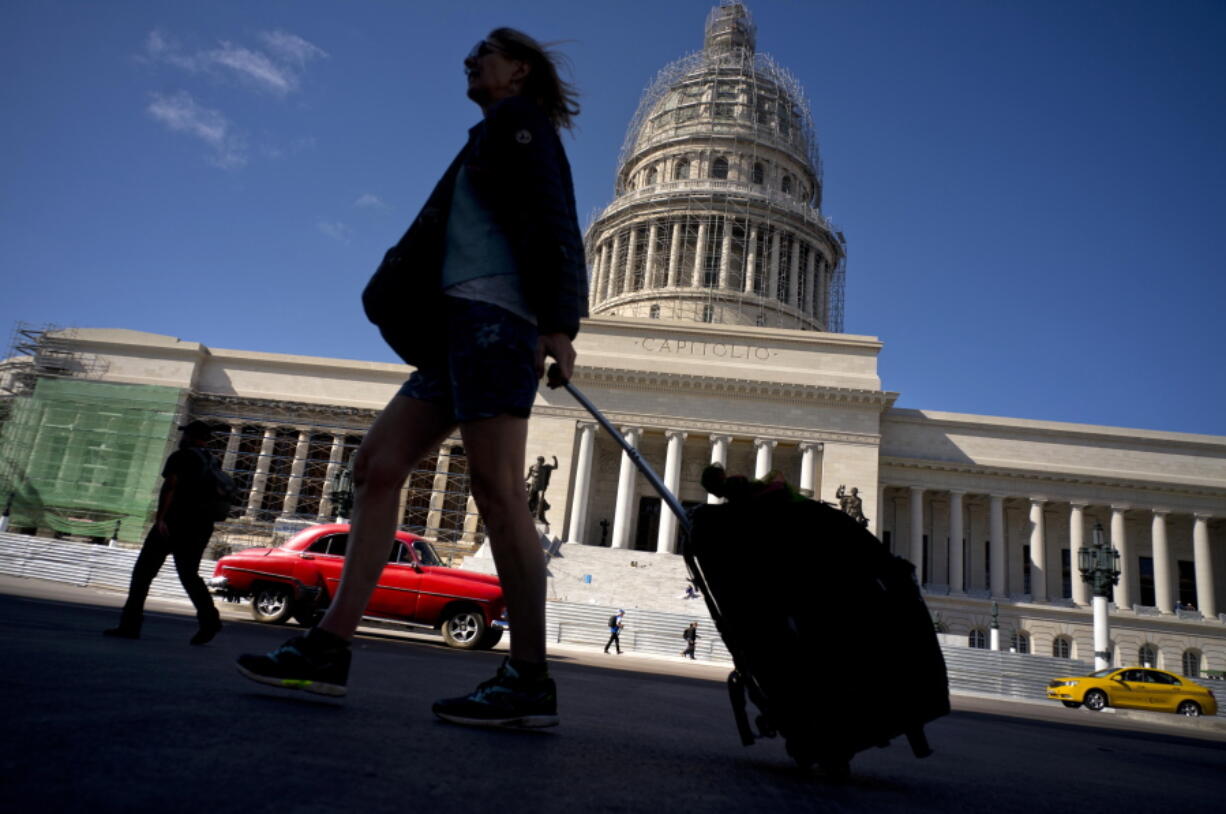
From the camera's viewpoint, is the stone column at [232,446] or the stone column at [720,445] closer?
the stone column at [720,445]

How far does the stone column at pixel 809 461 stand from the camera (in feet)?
126

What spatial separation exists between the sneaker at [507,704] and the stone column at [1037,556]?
42.8m

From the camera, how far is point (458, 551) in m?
39.8

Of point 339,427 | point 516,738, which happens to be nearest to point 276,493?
point 339,427

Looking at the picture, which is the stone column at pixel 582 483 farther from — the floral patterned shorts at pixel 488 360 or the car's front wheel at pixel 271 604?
the floral patterned shorts at pixel 488 360

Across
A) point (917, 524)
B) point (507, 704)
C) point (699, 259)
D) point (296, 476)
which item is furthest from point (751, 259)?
point (507, 704)

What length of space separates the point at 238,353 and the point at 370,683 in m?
46.7

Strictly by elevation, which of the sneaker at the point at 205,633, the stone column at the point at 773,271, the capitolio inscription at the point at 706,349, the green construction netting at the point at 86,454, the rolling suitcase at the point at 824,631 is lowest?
the sneaker at the point at 205,633

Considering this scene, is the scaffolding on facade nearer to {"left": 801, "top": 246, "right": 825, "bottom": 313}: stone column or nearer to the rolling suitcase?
{"left": 801, "top": 246, "right": 825, "bottom": 313}: stone column

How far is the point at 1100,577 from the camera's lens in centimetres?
2269

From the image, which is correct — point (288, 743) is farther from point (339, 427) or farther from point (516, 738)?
point (339, 427)

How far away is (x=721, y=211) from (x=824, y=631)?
55.1 m

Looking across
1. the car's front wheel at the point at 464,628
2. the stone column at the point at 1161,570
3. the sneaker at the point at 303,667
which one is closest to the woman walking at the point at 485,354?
the sneaker at the point at 303,667

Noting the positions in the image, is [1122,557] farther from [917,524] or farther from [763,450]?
[763,450]
